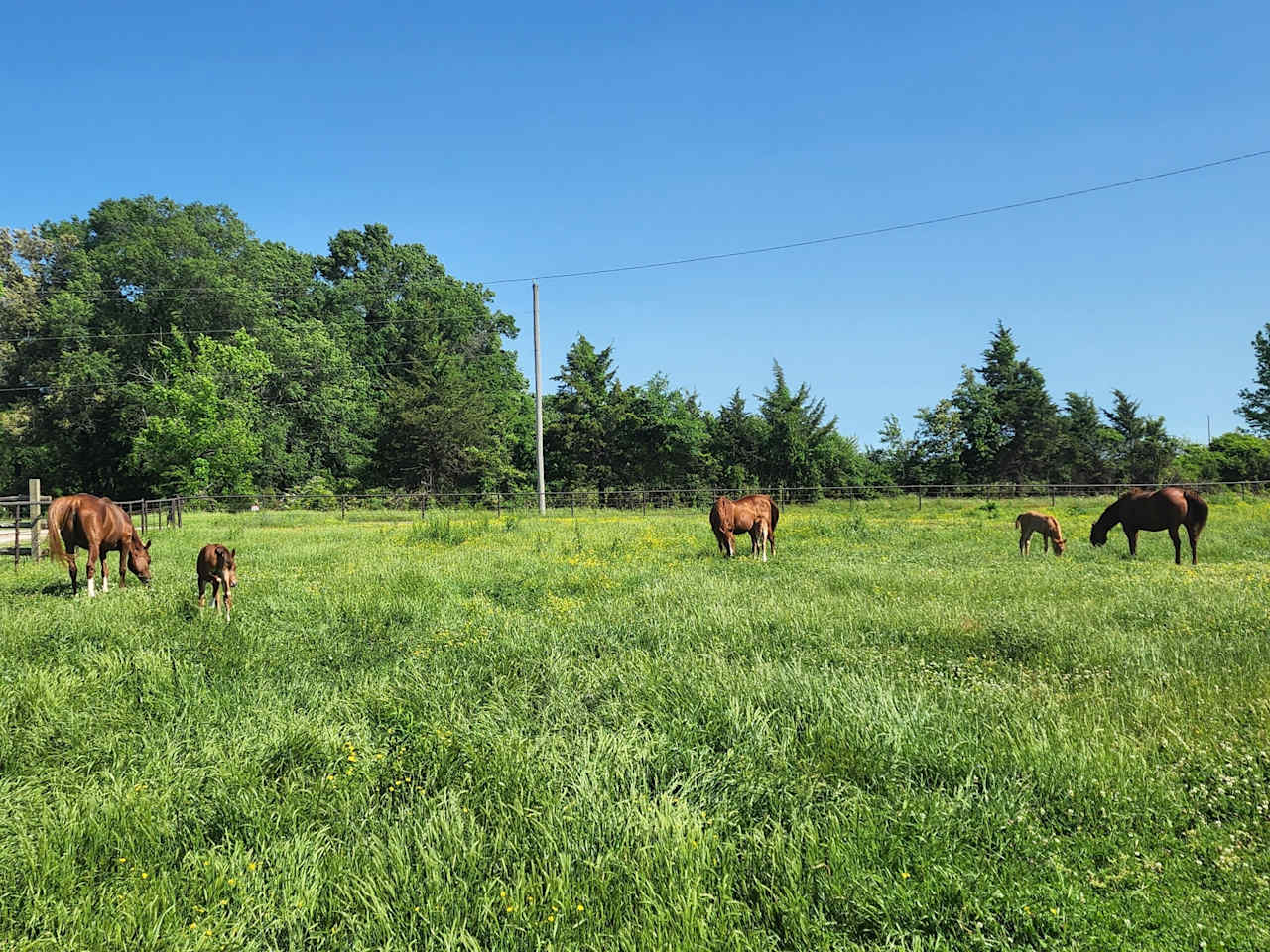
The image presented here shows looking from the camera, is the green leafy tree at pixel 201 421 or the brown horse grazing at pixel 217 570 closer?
the brown horse grazing at pixel 217 570

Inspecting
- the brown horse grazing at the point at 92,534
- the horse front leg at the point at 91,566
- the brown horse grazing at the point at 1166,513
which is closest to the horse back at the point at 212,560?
the horse front leg at the point at 91,566

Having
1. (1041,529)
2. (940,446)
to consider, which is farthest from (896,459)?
(1041,529)

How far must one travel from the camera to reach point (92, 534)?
412 inches

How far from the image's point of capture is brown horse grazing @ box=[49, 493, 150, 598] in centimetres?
1040

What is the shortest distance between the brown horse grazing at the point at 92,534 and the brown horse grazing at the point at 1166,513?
17.3 meters

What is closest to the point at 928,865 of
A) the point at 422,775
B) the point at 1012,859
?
the point at 1012,859

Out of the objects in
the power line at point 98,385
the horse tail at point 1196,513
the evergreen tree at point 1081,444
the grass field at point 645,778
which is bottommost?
the grass field at point 645,778

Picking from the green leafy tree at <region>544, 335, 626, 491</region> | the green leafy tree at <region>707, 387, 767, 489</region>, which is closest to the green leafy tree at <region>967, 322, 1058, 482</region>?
the green leafy tree at <region>707, 387, 767, 489</region>

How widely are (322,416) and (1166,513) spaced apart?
4553cm

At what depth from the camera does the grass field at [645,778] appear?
8.93 feet

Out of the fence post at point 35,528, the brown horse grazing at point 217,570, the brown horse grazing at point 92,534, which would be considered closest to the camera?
the brown horse grazing at point 217,570

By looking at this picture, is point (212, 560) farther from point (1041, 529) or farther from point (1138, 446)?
point (1138, 446)

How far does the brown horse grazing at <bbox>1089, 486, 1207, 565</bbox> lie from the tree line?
26.6m

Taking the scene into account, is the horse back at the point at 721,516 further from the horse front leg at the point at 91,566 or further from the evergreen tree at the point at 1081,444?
the evergreen tree at the point at 1081,444
